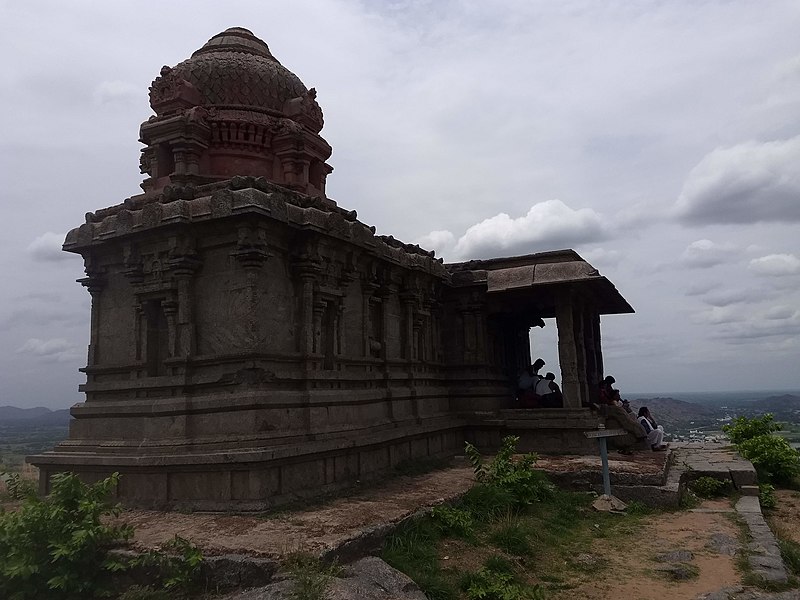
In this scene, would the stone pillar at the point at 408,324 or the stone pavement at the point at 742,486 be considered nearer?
the stone pavement at the point at 742,486

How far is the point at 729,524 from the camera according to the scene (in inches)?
373

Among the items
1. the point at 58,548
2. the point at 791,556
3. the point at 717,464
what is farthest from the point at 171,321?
the point at 717,464

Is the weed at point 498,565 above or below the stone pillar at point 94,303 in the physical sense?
below

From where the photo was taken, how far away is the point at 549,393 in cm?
1605

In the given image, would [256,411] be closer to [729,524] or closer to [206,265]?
[206,265]

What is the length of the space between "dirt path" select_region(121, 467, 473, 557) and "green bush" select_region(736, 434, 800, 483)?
8.60 meters

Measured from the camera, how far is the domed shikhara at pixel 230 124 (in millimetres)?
11438

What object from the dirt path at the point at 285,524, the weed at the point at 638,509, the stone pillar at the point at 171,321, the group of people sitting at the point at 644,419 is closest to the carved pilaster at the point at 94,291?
the stone pillar at the point at 171,321

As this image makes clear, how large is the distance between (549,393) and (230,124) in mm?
10065

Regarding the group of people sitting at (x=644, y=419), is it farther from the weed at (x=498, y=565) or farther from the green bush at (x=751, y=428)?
the weed at (x=498, y=565)

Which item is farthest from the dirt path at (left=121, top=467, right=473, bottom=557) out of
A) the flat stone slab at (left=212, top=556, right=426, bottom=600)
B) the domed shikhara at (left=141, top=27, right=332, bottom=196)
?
the domed shikhara at (left=141, top=27, right=332, bottom=196)

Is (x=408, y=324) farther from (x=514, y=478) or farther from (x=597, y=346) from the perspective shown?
(x=597, y=346)

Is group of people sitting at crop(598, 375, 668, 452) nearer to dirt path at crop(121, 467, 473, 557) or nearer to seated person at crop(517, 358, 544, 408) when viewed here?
seated person at crop(517, 358, 544, 408)

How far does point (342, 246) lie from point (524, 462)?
486 centimetres
